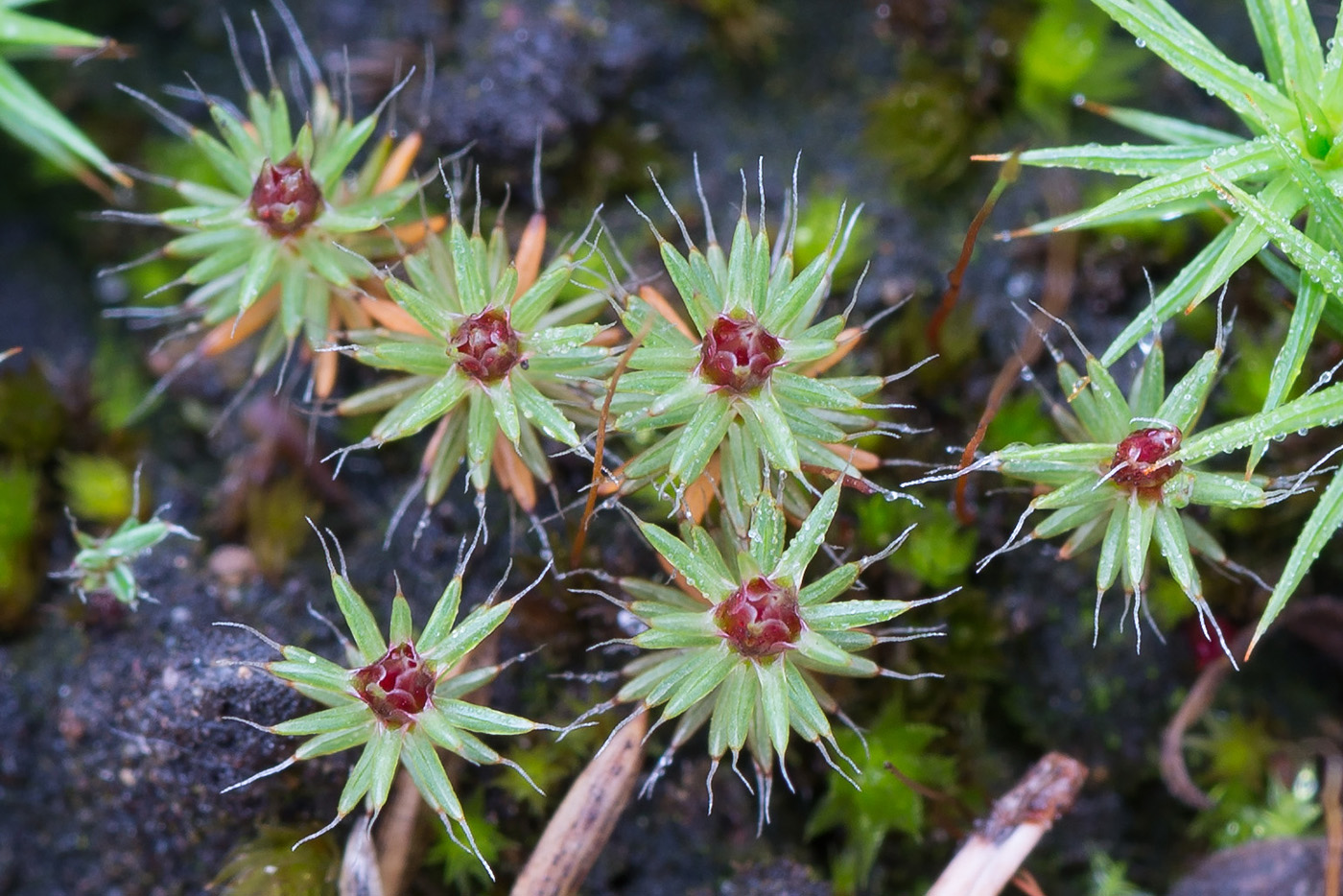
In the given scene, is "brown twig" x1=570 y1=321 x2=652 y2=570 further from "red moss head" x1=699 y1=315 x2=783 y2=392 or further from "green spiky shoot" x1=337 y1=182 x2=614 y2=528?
"red moss head" x1=699 y1=315 x2=783 y2=392

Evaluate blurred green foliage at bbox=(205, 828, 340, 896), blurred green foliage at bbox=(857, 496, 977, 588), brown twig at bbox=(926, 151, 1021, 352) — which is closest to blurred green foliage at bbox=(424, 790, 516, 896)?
blurred green foliage at bbox=(205, 828, 340, 896)

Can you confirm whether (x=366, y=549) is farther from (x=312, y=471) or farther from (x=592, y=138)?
(x=592, y=138)

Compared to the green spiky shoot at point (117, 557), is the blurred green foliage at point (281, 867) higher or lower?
lower

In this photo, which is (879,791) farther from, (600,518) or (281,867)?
(281,867)

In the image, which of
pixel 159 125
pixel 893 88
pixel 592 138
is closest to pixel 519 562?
pixel 592 138

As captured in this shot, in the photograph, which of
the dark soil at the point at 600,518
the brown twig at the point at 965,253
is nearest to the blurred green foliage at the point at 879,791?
the dark soil at the point at 600,518

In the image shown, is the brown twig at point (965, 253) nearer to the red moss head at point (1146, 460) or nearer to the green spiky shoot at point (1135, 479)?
the green spiky shoot at point (1135, 479)

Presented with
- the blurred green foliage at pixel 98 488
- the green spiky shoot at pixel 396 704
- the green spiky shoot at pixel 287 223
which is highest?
the green spiky shoot at pixel 287 223
